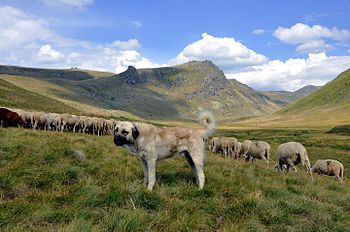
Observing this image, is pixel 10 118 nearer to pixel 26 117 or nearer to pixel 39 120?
pixel 26 117

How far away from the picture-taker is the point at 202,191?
30.5 ft

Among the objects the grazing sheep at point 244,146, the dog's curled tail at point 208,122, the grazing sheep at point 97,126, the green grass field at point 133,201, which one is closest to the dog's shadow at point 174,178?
the green grass field at point 133,201

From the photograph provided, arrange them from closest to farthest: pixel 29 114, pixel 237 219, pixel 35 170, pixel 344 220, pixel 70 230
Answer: pixel 70 230 → pixel 237 219 → pixel 344 220 → pixel 35 170 → pixel 29 114

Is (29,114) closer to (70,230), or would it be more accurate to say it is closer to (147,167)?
(147,167)

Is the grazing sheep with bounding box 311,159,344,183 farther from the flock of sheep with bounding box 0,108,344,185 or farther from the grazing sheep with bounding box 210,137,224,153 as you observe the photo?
the grazing sheep with bounding box 210,137,224,153

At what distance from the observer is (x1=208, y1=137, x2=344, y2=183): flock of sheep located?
61.6ft

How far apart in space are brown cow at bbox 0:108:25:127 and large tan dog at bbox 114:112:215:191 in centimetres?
1877

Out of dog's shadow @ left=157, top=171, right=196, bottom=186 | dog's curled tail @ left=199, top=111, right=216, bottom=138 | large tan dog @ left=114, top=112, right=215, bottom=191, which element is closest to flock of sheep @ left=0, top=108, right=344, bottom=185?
dog's shadow @ left=157, top=171, right=196, bottom=186

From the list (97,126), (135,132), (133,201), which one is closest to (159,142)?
(135,132)

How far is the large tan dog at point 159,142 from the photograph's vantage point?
9406 mm

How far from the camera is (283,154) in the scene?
1919 cm

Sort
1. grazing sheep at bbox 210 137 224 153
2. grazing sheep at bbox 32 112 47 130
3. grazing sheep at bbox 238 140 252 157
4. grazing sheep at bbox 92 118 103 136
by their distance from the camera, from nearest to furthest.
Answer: grazing sheep at bbox 238 140 252 157 < grazing sheep at bbox 32 112 47 130 < grazing sheep at bbox 210 137 224 153 < grazing sheep at bbox 92 118 103 136

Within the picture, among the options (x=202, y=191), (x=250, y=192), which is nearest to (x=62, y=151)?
(x=202, y=191)

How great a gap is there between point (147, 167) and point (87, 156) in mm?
3614
